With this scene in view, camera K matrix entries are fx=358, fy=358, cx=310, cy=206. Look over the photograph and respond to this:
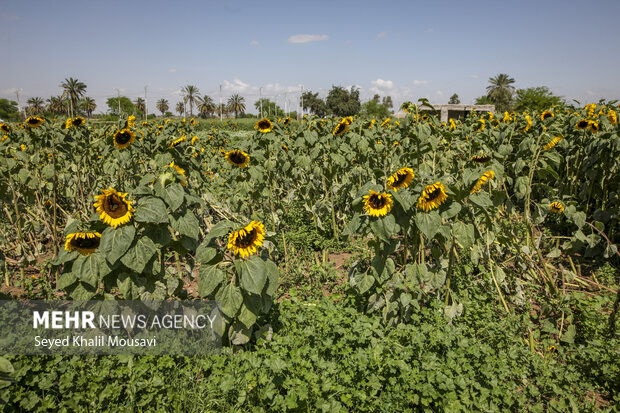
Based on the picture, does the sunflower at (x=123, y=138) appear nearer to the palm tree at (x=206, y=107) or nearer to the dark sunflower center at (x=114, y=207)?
the dark sunflower center at (x=114, y=207)

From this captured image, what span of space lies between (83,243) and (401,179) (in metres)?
2.04

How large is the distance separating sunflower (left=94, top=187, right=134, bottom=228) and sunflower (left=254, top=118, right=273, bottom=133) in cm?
220

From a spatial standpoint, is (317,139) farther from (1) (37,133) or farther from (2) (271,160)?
(1) (37,133)

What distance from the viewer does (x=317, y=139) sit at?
4449 millimetres

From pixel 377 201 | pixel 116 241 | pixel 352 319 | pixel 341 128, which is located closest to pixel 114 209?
pixel 116 241

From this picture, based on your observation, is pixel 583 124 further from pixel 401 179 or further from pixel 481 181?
pixel 401 179

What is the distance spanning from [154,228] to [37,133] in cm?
286

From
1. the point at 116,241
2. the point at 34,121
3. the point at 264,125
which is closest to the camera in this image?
the point at 116,241

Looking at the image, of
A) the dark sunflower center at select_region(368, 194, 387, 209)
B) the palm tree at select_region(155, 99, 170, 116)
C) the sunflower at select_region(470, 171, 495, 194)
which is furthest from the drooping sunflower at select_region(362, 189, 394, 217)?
the palm tree at select_region(155, 99, 170, 116)

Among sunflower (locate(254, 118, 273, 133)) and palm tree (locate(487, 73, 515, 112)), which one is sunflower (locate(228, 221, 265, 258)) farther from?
palm tree (locate(487, 73, 515, 112))

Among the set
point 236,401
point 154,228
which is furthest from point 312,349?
point 154,228

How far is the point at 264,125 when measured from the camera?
4.04m

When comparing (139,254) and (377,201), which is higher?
(377,201)

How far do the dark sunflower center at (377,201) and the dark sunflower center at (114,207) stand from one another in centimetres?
150
